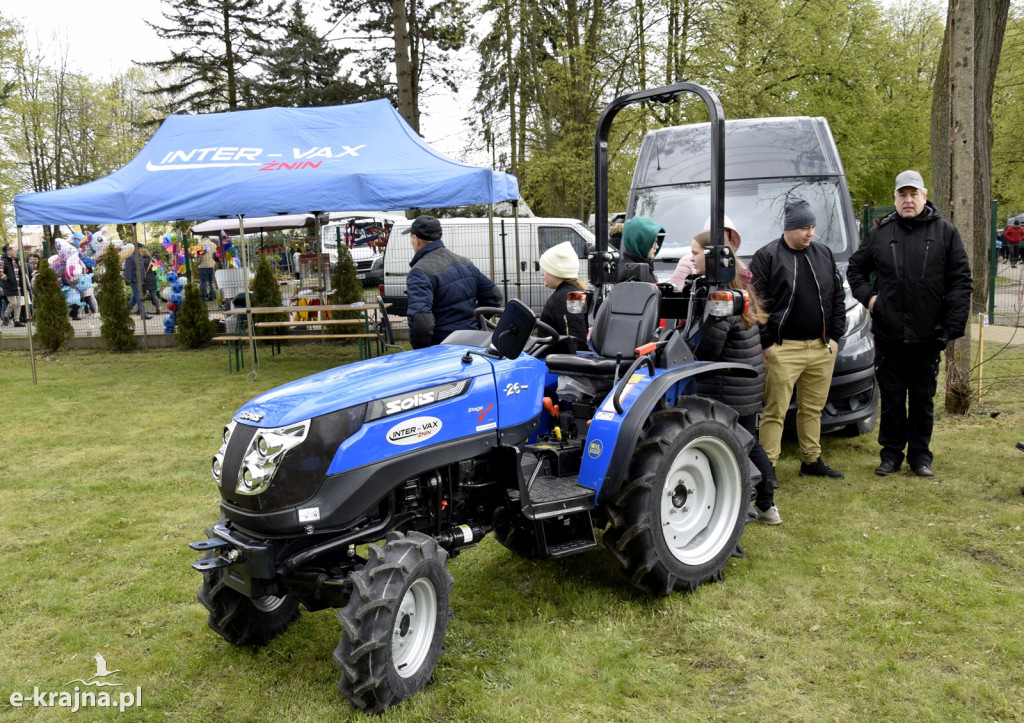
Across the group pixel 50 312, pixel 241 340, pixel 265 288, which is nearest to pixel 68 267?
pixel 50 312

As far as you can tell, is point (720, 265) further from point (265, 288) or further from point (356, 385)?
point (265, 288)

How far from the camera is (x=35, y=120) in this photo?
102 feet

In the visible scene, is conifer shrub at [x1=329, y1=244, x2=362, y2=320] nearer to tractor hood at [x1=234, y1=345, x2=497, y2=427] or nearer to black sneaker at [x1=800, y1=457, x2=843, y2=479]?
black sneaker at [x1=800, y1=457, x2=843, y2=479]

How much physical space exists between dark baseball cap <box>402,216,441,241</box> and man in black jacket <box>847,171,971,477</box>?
111 inches

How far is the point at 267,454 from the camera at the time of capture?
9.89ft

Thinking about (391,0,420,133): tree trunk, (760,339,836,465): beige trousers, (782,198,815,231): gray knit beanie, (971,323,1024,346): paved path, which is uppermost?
(391,0,420,133): tree trunk

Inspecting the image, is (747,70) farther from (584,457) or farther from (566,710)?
(566,710)

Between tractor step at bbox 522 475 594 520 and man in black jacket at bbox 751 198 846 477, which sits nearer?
tractor step at bbox 522 475 594 520

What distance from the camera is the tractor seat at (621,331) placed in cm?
396

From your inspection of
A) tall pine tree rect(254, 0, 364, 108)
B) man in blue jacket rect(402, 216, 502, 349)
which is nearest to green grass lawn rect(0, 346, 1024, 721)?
man in blue jacket rect(402, 216, 502, 349)

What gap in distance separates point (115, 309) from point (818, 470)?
12213mm

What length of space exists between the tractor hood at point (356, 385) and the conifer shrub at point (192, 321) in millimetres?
11517

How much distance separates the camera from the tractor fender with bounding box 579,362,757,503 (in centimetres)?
358

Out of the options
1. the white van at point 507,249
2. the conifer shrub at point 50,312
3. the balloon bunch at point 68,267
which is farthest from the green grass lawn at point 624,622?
the balloon bunch at point 68,267
